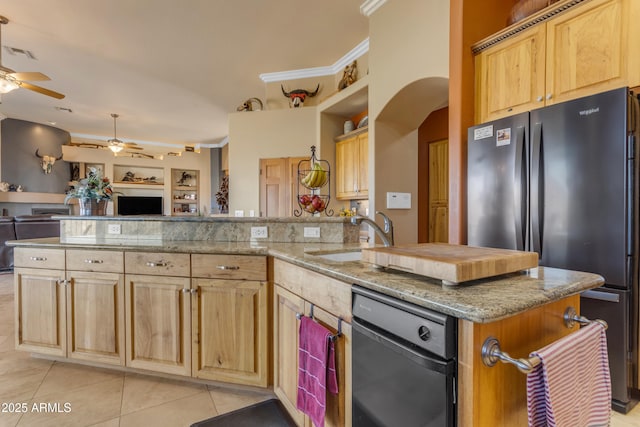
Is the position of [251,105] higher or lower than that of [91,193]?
higher

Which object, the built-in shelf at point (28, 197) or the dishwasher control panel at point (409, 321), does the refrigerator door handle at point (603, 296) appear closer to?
the dishwasher control panel at point (409, 321)

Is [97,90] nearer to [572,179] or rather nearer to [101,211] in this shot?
[101,211]

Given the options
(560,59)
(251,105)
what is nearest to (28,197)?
(251,105)

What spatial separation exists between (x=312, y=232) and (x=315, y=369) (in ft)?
3.45

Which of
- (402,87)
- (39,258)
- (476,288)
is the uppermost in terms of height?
(402,87)

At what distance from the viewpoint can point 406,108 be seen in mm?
3072

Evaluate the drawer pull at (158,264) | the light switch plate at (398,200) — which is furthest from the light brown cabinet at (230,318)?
the light switch plate at (398,200)

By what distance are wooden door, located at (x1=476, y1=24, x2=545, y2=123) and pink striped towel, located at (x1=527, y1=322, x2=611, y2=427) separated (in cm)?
158

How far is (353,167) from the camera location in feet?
13.4

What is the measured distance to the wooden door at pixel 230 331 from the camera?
1.79 metres

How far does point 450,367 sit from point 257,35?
3.96 m

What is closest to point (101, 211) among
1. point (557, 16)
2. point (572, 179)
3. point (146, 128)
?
point (572, 179)

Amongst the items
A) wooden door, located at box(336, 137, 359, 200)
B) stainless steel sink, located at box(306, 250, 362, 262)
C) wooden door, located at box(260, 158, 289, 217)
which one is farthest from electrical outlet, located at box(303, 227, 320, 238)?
wooden door, located at box(260, 158, 289, 217)

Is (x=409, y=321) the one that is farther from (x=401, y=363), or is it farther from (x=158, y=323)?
(x=158, y=323)
